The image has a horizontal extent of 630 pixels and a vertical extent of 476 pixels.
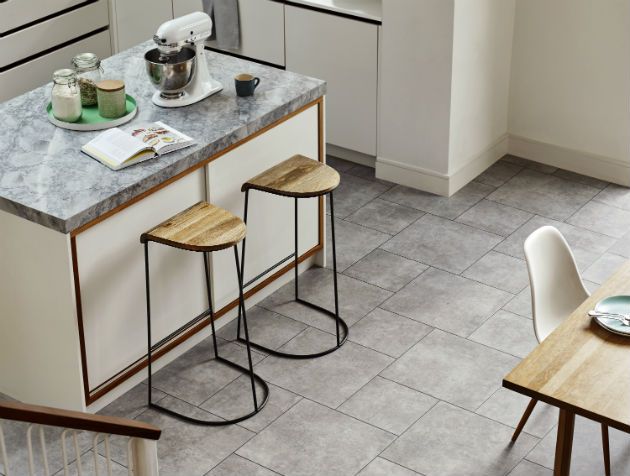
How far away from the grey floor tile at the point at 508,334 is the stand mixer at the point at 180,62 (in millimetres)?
1588

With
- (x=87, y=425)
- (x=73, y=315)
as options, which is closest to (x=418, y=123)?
(x=73, y=315)

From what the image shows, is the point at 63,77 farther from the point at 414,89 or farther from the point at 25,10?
the point at 25,10

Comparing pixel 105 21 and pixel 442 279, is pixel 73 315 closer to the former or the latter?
pixel 442 279

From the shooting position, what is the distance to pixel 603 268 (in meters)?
5.08

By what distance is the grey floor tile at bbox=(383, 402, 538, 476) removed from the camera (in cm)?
385

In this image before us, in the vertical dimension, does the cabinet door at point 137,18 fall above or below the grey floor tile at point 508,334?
above

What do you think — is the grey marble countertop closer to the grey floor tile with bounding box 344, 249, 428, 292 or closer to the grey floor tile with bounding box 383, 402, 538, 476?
the grey floor tile with bounding box 344, 249, 428, 292

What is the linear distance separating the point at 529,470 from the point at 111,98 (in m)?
2.20

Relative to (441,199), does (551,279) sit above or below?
above

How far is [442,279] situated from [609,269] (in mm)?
812

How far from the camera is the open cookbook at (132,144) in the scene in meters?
4.06

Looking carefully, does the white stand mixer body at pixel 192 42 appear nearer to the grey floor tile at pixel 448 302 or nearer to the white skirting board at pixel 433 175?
the grey floor tile at pixel 448 302

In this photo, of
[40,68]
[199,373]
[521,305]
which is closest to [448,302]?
[521,305]

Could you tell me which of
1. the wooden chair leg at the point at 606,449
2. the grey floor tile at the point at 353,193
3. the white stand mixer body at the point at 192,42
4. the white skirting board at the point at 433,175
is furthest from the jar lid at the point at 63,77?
the wooden chair leg at the point at 606,449
